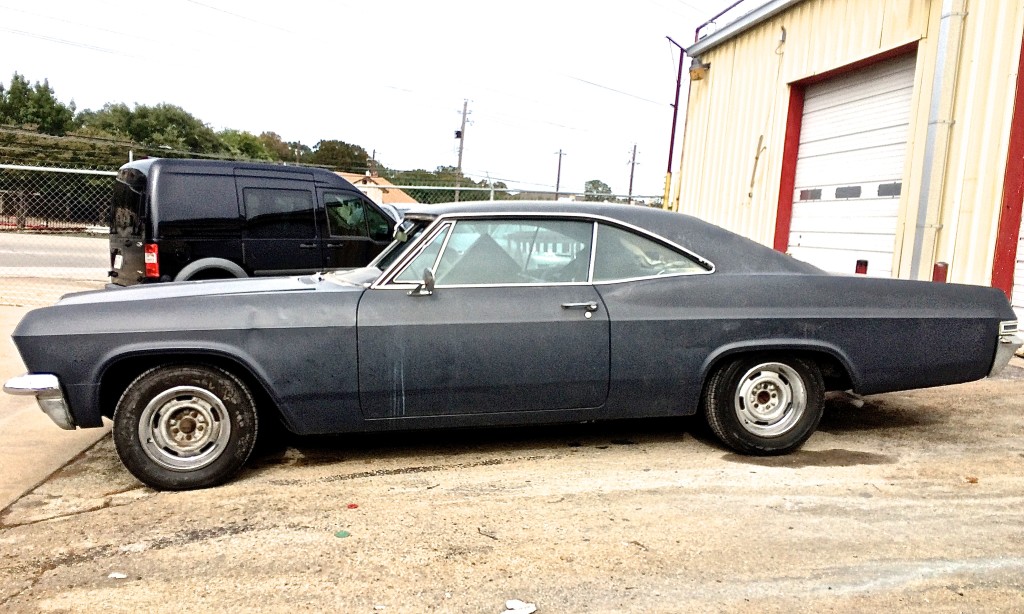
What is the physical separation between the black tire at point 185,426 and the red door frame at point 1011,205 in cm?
705

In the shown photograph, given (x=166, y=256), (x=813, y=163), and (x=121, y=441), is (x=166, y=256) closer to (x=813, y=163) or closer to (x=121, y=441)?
(x=121, y=441)

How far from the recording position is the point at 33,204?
15.9 m

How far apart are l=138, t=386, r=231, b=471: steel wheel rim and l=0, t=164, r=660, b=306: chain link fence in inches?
351

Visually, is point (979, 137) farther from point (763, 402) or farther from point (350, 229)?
point (350, 229)

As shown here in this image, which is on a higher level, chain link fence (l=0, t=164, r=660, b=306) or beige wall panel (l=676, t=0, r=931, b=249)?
beige wall panel (l=676, t=0, r=931, b=249)

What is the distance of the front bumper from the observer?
3463 millimetres

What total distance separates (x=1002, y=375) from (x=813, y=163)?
462cm

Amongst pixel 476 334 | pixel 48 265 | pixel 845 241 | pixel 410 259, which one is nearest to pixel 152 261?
pixel 410 259

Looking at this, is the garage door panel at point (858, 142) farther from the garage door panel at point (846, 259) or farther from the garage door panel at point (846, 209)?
the garage door panel at point (846, 259)

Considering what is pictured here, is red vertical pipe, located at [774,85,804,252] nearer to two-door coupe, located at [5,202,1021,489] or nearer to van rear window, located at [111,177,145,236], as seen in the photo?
two-door coupe, located at [5,202,1021,489]

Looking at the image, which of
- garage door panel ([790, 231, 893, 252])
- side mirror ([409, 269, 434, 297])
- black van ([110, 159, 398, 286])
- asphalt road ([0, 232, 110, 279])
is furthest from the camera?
asphalt road ([0, 232, 110, 279])

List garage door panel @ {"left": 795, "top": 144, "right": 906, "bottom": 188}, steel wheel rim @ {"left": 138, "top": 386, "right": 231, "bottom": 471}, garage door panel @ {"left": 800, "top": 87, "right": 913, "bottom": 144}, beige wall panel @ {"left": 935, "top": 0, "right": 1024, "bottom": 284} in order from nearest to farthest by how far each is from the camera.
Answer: steel wheel rim @ {"left": 138, "top": 386, "right": 231, "bottom": 471} < beige wall panel @ {"left": 935, "top": 0, "right": 1024, "bottom": 284} < garage door panel @ {"left": 800, "top": 87, "right": 913, "bottom": 144} < garage door panel @ {"left": 795, "top": 144, "right": 906, "bottom": 188}

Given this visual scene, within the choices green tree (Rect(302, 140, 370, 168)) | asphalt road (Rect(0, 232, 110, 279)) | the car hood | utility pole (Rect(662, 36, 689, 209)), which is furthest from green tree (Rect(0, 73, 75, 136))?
the car hood

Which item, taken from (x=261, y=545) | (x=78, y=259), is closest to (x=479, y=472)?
(x=261, y=545)
